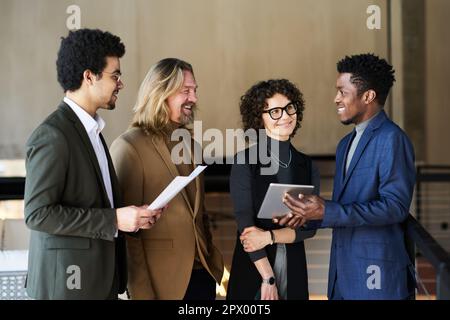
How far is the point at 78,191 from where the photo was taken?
8.84 ft

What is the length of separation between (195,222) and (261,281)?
394 mm

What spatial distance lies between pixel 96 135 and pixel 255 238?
2.62 ft

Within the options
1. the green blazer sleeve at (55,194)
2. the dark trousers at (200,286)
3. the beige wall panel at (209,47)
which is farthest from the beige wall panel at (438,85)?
the green blazer sleeve at (55,194)

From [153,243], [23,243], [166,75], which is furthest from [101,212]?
[23,243]

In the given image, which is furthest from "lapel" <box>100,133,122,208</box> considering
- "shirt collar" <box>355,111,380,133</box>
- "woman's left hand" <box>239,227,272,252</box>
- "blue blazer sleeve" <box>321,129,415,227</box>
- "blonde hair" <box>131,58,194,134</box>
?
"shirt collar" <box>355,111,380,133</box>

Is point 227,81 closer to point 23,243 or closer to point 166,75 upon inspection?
point 23,243

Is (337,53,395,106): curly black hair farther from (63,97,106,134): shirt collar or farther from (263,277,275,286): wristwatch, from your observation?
(63,97,106,134): shirt collar

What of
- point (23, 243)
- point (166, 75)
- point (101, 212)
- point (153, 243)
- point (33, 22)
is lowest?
point (23, 243)

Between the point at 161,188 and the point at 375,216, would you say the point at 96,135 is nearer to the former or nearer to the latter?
the point at 161,188

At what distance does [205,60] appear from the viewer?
11758 mm

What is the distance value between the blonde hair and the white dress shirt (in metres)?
0.34

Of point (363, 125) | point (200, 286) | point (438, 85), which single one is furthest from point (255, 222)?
point (438, 85)

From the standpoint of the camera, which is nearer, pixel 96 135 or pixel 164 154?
pixel 96 135

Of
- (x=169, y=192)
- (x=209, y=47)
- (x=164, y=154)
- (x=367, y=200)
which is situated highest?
(x=209, y=47)
